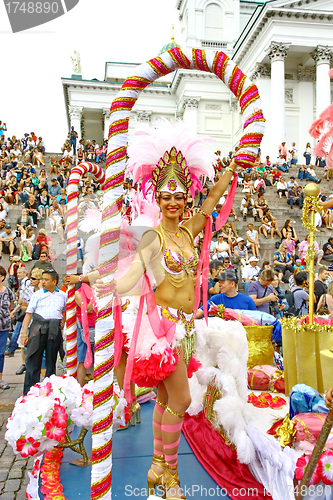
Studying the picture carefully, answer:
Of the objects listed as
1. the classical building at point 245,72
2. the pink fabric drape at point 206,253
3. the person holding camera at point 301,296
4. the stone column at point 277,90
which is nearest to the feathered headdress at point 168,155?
the pink fabric drape at point 206,253

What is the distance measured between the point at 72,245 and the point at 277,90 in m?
26.3

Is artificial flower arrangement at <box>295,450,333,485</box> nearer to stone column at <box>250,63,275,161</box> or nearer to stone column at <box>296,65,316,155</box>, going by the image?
stone column at <box>250,63,275,161</box>

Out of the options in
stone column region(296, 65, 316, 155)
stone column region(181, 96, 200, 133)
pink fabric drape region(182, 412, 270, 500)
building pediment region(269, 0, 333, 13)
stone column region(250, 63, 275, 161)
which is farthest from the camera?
stone column region(181, 96, 200, 133)

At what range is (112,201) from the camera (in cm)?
229

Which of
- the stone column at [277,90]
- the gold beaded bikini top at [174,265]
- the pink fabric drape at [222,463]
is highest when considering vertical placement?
the stone column at [277,90]

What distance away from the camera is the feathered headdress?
Result: 9.68 feet

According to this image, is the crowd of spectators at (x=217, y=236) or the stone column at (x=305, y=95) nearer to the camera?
the crowd of spectators at (x=217, y=236)

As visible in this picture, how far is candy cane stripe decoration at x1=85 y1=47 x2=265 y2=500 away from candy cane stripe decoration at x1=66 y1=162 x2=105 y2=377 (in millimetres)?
1549

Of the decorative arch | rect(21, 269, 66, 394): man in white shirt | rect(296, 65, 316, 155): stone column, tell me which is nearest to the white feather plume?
rect(21, 269, 66, 394): man in white shirt

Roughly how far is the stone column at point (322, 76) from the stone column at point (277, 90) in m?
2.19

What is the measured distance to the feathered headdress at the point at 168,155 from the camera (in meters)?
2.95

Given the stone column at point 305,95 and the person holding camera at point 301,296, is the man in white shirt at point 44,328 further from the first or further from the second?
the stone column at point 305,95

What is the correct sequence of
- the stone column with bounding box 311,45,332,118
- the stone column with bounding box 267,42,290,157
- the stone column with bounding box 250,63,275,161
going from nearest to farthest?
the stone column with bounding box 311,45,332,118
the stone column with bounding box 267,42,290,157
the stone column with bounding box 250,63,275,161

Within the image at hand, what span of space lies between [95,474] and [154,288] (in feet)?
3.91
